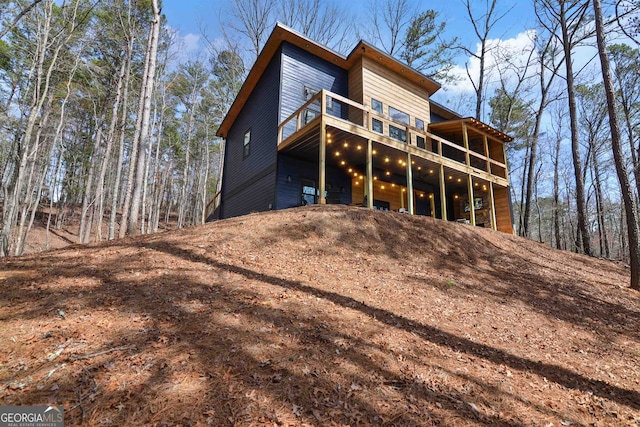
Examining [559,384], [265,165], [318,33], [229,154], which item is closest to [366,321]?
[559,384]

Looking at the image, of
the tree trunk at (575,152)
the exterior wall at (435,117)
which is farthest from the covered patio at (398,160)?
the tree trunk at (575,152)

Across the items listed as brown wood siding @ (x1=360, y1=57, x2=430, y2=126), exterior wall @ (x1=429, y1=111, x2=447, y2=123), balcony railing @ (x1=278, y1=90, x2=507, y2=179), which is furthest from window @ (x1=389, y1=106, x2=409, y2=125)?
exterior wall @ (x1=429, y1=111, x2=447, y2=123)

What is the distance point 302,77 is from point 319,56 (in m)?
1.63

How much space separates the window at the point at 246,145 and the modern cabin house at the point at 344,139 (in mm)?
117

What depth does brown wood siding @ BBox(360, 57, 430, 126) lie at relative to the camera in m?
13.4

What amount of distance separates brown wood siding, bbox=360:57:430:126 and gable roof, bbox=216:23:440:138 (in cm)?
29

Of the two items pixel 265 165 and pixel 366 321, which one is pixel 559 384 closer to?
pixel 366 321

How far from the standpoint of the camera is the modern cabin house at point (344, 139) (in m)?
11.4

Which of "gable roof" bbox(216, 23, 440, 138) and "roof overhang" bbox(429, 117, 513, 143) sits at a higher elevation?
"gable roof" bbox(216, 23, 440, 138)

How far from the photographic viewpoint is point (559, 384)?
11.1ft

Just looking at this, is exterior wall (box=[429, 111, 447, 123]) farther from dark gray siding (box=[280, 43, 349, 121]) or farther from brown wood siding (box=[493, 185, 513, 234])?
dark gray siding (box=[280, 43, 349, 121])

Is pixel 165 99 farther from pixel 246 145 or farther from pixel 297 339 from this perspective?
pixel 297 339

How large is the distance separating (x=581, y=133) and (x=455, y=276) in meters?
25.9

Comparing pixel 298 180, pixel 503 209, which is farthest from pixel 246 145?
pixel 503 209
